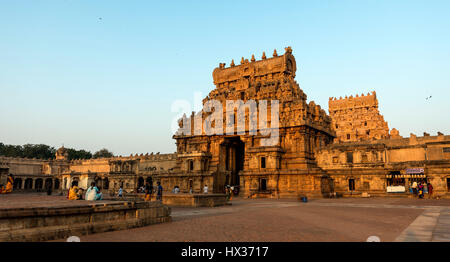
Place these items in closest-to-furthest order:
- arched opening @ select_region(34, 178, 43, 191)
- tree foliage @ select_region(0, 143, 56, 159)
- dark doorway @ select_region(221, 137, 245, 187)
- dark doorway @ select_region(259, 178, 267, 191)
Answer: dark doorway @ select_region(259, 178, 267, 191)
dark doorway @ select_region(221, 137, 245, 187)
arched opening @ select_region(34, 178, 43, 191)
tree foliage @ select_region(0, 143, 56, 159)

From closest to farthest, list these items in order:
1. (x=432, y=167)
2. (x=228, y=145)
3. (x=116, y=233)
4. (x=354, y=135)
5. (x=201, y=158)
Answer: (x=116, y=233) → (x=432, y=167) → (x=201, y=158) → (x=228, y=145) → (x=354, y=135)

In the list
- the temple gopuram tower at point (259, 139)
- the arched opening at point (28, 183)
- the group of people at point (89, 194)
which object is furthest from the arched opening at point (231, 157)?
the arched opening at point (28, 183)

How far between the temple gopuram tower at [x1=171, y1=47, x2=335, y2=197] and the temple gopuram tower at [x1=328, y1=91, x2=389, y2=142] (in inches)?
770

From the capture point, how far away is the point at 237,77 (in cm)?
6203

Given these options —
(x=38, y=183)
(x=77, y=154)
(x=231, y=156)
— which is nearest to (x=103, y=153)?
(x=77, y=154)

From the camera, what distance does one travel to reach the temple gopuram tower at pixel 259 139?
43562 mm

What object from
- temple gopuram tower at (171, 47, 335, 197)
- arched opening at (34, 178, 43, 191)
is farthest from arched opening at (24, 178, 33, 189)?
temple gopuram tower at (171, 47, 335, 197)

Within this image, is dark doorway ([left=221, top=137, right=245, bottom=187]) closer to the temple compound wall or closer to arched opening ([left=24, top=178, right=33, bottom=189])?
the temple compound wall

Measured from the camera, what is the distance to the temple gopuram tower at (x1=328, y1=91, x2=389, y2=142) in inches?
2776

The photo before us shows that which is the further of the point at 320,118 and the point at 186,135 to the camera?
the point at 186,135

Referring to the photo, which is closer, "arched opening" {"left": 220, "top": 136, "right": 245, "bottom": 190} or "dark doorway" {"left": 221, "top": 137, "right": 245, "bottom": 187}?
"arched opening" {"left": 220, "top": 136, "right": 245, "bottom": 190}
